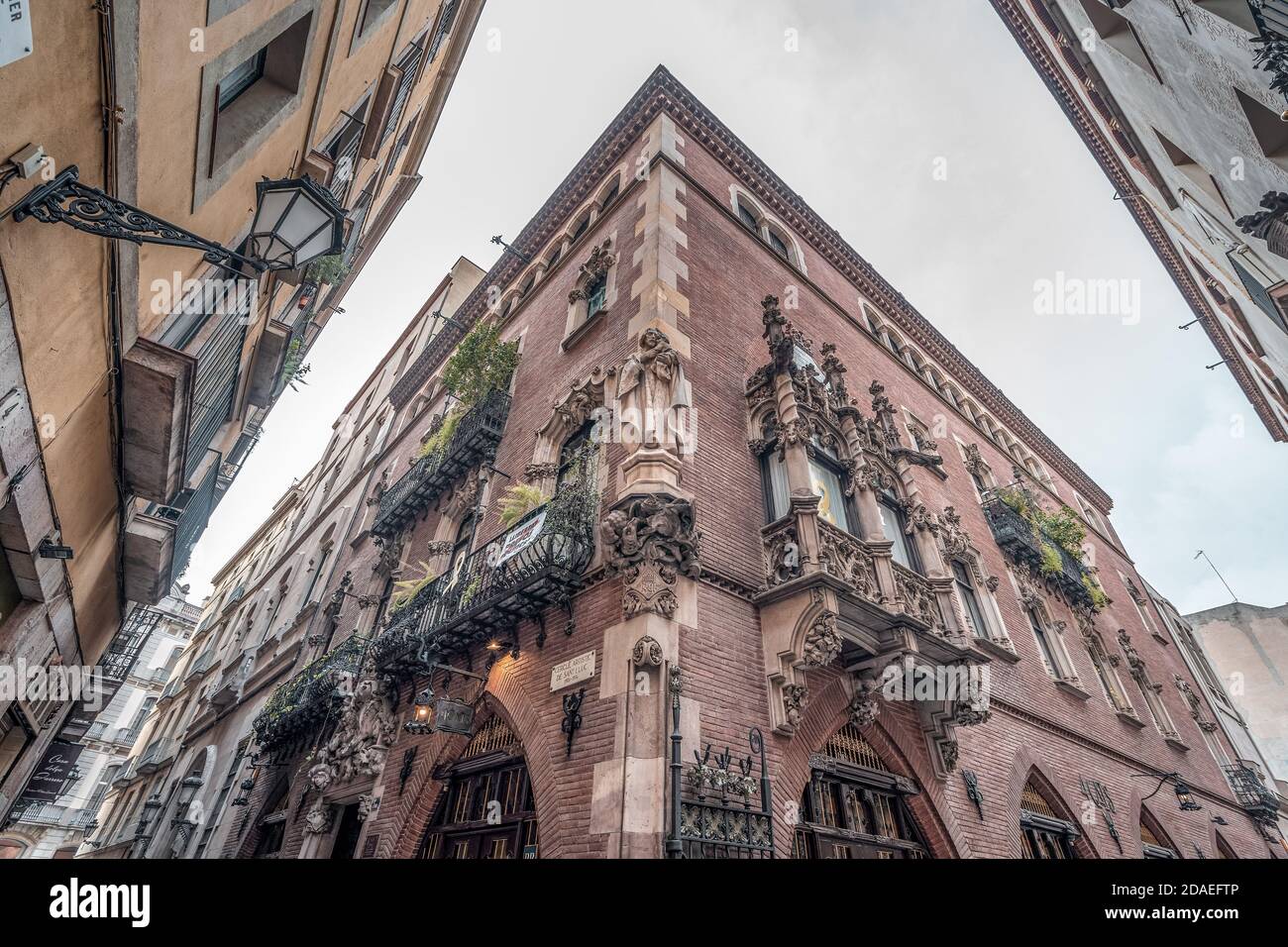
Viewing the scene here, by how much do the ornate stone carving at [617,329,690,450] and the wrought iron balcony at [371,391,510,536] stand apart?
4762mm

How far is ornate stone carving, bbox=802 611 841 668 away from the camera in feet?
23.1

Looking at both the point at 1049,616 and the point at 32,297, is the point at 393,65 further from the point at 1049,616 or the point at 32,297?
the point at 1049,616

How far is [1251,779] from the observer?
58.7 feet

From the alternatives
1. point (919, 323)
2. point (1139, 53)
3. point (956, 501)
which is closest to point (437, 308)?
point (919, 323)

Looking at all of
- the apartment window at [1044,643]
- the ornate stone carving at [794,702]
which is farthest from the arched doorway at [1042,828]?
the ornate stone carving at [794,702]

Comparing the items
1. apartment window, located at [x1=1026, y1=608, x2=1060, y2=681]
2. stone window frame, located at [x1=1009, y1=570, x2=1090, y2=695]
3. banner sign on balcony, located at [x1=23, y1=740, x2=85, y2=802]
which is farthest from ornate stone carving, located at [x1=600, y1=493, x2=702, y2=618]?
banner sign on balcony, located at [x1=23, y1=740, x2=85, y2=802]

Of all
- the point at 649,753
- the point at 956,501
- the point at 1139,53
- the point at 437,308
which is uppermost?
the point at 437,308

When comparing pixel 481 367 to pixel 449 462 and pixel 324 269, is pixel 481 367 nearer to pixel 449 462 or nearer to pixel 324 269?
pixel 449 462

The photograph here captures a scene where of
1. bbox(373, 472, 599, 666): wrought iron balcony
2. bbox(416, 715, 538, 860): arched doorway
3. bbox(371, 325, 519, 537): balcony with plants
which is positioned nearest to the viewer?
bbox(416, 715, 538, 860): arched doorway

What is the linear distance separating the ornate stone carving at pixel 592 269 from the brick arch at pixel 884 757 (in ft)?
31.4

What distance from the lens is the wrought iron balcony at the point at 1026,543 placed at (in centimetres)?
1552

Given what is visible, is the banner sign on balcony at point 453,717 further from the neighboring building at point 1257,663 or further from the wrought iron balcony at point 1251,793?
the neighboring building at point 1257,663

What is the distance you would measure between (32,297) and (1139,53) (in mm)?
21895

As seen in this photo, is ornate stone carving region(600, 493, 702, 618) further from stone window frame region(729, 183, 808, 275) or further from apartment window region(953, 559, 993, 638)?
stone window frame region(729, 183, 808, 275)
